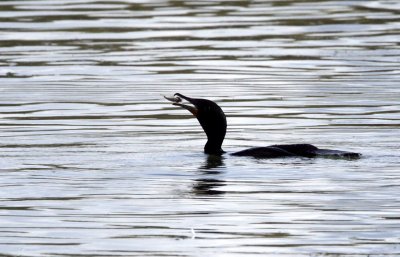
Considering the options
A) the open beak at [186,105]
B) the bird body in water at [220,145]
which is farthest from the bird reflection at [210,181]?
the open beak at [186,105]

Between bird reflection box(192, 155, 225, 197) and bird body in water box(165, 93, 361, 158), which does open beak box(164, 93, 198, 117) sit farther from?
bird reflection box(192, 155, 225, 197)

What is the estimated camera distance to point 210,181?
13305mm

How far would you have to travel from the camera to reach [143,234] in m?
10.8

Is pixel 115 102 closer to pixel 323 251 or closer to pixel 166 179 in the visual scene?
pixel 166 179

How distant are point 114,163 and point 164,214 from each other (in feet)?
8.76

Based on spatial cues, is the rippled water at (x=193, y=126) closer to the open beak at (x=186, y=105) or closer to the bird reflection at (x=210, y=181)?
the bird reflection at (x=210, y=181)

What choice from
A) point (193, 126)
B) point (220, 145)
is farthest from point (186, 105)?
point (193, 126)

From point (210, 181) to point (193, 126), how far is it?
4212 millimetres

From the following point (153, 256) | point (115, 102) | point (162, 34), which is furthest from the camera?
point (162, 34)

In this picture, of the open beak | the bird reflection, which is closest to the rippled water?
the bird reflection

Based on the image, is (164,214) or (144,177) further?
(144,177)

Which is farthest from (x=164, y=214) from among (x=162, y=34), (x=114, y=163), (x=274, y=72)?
(x=162, y=34)

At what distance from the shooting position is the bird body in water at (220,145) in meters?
14.0

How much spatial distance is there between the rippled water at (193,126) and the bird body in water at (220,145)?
0.12m
